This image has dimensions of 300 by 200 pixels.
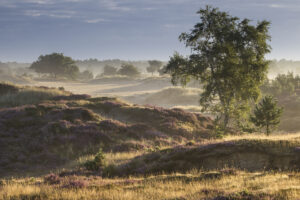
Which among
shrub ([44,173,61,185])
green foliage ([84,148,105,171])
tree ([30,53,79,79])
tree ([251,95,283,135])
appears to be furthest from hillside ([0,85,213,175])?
tree ([30,53,79,79])

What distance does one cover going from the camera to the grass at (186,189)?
673 centimetres

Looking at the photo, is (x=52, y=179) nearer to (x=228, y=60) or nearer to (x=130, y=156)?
(x=130, y=156)

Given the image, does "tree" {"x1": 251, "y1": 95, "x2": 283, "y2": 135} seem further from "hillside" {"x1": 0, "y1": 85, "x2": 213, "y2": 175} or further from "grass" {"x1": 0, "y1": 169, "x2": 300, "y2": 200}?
"grass" {"x1": 0, "y1": 169, "x2": 300, "y2": 200}

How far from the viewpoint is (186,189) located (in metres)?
8.13

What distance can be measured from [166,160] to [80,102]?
55.5ft

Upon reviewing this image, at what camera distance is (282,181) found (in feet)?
25.9

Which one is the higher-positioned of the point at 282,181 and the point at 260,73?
the point at 260,73

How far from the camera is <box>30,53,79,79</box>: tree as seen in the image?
117 m

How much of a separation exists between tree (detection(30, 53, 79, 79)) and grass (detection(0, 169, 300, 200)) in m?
114

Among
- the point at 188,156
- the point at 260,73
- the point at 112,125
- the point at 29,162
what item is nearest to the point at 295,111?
the point at 260,73

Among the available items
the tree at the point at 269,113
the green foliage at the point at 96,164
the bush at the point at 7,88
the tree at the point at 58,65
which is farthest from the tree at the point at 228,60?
the tree at the point at 58,65

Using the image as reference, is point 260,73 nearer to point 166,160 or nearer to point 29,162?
point 166,160

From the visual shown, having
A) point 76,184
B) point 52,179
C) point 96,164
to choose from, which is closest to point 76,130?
point 96,164

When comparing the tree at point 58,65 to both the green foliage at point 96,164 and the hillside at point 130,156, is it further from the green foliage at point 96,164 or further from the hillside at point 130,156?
the green foliage at point 96,164
